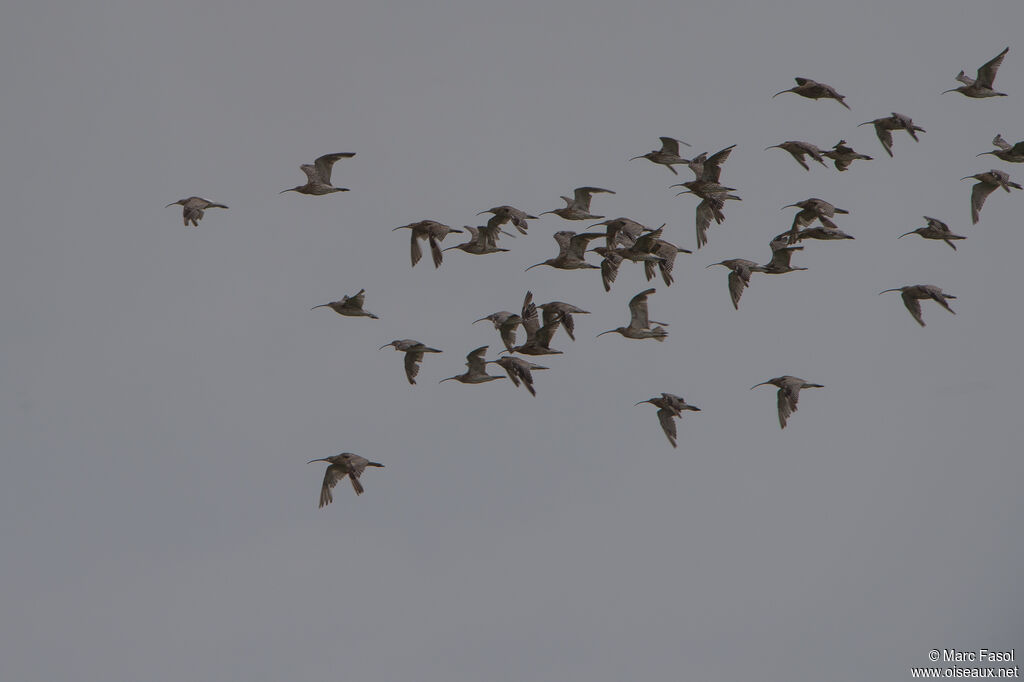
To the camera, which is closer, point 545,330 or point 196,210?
point 545,330

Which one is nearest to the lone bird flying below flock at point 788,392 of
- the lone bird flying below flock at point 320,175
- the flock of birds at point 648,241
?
the flock of birds at point 648,241

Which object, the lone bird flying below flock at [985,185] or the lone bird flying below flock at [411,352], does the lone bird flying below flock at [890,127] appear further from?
the lone bird flying below flock at [411,352]

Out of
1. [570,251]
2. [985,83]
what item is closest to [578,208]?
[570,251]

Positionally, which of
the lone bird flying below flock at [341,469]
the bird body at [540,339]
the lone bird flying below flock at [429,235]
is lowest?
the lone bird flying below flock at [341,469]

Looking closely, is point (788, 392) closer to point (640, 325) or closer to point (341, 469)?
point (640, 325)

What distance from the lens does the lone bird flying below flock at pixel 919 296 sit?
35.2 meters

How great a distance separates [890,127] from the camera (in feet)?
119

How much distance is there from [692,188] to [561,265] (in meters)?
3.78

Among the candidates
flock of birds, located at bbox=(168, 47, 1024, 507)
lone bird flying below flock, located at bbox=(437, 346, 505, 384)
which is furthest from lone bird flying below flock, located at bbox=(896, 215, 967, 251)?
lone bird flying below flock, located at bbox=(437, 346, 505, 384)

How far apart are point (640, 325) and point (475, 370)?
388 cm

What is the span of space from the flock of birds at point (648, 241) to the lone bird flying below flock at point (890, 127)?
21 millimetres

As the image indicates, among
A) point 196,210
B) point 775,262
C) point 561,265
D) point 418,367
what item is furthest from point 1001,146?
point 196,210

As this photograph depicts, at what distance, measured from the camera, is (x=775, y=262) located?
125ft

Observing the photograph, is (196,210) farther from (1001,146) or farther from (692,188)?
(1001,146)
